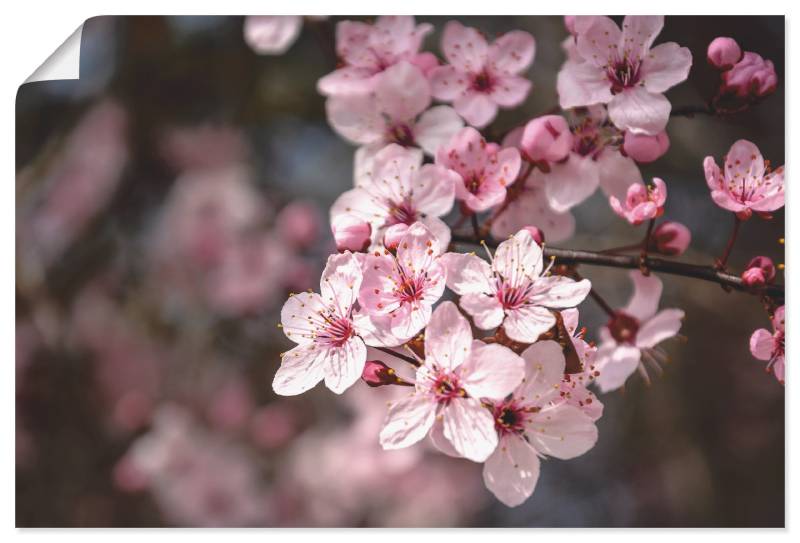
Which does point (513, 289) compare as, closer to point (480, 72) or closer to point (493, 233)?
point (493, 233)

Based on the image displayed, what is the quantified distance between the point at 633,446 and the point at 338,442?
2.29 feet

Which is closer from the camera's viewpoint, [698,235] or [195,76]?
[698,235]

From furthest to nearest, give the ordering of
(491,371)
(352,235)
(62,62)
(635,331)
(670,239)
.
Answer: (62,62), (635,331), (670,239), (352,235), (491,371)

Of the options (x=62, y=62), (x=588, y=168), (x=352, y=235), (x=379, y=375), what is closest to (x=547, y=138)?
(x=588, y=168)

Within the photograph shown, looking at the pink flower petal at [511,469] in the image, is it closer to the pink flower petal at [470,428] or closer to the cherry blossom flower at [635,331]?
the pink flower petal at [470,428]

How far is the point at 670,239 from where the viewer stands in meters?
1.16

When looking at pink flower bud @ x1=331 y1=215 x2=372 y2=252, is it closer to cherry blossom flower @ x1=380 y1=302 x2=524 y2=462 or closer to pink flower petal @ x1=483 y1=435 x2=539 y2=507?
cherry blossom flower @ x1=380 y1=302 x2=524 y2=462

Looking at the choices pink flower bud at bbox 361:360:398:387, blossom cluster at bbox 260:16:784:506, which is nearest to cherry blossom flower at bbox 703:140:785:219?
blossom cluster at bbox 260:16:784:506

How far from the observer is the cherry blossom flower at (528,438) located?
38.8 inches

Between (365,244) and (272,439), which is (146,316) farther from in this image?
(365,244)

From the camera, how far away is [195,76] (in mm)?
1896

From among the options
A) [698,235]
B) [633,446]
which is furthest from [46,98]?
[633,446]

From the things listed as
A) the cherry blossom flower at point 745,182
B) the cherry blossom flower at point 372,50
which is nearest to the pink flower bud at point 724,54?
the cherry blossom flower at point 745,182

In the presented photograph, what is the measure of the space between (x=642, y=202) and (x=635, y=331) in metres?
0.27
